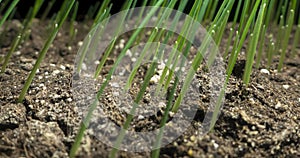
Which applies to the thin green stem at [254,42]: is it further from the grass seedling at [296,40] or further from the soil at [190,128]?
the grass seedling at [296,40]

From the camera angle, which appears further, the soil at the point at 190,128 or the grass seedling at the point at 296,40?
the grass seedling at the point at 296,40

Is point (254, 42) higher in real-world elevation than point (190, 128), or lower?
higher

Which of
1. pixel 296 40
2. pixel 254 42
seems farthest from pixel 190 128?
pixel 296 40

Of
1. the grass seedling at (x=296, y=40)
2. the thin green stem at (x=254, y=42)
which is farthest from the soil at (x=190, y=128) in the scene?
the grass seedling at (x=296, y=40)

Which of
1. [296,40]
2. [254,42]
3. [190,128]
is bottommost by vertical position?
[190,128]

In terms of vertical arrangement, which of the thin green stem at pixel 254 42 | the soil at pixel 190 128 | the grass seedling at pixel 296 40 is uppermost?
the grass seedling at pixel 296 40

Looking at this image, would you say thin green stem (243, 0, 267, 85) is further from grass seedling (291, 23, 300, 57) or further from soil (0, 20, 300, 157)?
grass seedling (291, 23, 300, 57)

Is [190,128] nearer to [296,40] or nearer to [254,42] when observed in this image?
[254,42]

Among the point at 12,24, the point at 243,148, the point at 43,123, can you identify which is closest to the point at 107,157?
the point at 43,123

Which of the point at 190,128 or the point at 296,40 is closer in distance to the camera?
the point at 190,128
